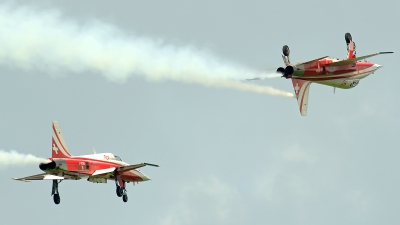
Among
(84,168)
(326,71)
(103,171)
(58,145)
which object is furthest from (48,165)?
(326,71)

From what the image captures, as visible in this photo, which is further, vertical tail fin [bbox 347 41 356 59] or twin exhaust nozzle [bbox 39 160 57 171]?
vertical tail fin [bbox 347 41 356 59]

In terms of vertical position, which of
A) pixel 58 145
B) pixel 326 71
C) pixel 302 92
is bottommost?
pixel 58 145

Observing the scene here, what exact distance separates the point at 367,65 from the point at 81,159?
17451mm

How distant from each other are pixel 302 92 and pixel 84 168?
499 inches

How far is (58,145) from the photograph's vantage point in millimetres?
78250

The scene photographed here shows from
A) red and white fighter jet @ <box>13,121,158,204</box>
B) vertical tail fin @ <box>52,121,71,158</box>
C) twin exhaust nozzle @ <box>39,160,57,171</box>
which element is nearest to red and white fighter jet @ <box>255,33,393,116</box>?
red and white fighter jet @ <box>13,121,158,204</box>

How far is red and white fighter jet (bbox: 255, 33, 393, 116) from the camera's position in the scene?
78.1 metres

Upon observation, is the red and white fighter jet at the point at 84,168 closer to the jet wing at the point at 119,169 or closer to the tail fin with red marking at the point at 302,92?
the jet wing at the point at 119,169

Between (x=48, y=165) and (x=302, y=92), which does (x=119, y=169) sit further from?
(x=302, y=92)

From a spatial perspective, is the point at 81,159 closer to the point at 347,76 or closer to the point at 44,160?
the point at 44,160

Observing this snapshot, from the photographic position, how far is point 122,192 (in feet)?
267

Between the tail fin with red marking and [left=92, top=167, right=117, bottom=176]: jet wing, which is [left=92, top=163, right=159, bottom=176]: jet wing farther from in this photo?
the tail fin with red marking

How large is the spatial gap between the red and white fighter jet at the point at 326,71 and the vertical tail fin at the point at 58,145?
1227 cm

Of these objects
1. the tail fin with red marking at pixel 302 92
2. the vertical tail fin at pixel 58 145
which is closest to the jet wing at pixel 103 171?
the vertical tail fin at pixel 58 145
